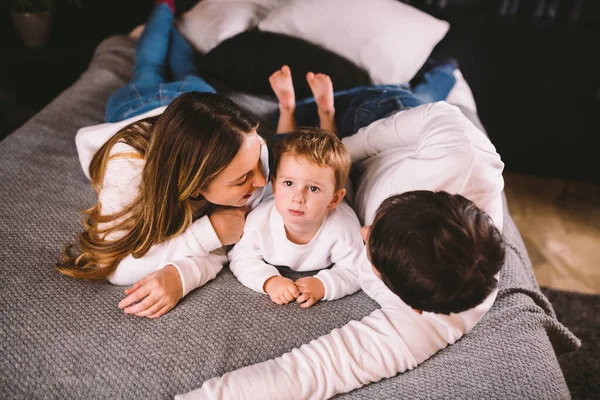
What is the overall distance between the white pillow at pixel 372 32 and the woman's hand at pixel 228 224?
87 cm

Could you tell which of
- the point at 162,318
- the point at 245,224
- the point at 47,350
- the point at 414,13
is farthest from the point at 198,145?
the point at 414,13

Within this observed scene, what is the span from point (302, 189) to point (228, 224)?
0.21 metres

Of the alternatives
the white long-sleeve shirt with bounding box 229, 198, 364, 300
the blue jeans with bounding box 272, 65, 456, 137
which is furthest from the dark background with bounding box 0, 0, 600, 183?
the white long-sleeve shirt with bounding box 229, 198, 364, 300

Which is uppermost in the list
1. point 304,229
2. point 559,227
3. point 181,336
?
point 304,229

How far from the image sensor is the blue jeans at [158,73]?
1398mm

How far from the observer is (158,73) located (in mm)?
1647

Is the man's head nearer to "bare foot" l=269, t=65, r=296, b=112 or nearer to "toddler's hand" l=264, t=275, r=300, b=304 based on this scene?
"toddler's hand" l=264, t=275, r=300, b=304

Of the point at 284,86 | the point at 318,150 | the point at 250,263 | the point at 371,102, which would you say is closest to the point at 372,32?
the point at 371,102

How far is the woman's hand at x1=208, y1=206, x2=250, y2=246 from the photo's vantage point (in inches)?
41.6

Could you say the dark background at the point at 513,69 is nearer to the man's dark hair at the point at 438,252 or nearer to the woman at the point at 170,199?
the woman at the point at 170,199

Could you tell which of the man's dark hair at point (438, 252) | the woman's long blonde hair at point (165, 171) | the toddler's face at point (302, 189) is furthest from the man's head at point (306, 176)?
the man's dark hair at point (438, 252)

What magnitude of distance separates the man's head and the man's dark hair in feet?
0.69

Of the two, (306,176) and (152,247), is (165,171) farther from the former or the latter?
(306,176)

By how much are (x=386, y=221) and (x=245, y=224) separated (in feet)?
1.32
